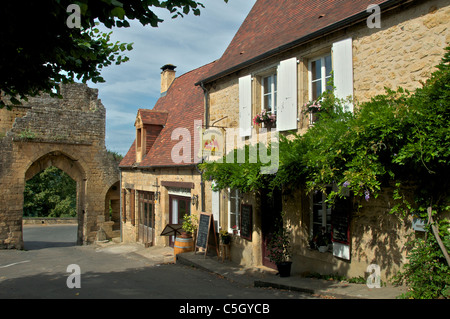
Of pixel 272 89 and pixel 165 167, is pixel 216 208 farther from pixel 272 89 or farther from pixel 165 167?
pixel 272 89

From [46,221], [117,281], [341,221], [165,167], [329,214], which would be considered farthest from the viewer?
[46,221]

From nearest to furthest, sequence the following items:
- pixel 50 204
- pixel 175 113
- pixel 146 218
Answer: pixel 175 113
pixel 146 218
pixel 50 204

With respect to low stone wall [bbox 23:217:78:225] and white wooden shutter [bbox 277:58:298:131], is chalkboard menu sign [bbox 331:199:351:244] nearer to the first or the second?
white wooden shutter [bbox 277:58:298:131]

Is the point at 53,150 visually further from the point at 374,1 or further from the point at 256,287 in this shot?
the point at 374,1

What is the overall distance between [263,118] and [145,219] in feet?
27.8

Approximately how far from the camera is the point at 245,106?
8922 mm

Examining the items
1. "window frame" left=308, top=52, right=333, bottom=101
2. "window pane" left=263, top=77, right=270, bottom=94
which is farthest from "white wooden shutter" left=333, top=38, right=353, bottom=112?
"window pane" left=263, top=77, right=270, bottom=94

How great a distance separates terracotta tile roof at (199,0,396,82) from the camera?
A: 6.94 metres

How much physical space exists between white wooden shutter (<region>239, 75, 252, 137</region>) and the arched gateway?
10972mm

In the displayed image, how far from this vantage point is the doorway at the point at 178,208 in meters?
12.1

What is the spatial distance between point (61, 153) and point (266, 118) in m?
12.5

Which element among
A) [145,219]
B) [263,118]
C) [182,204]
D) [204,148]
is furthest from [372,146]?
[145,219]

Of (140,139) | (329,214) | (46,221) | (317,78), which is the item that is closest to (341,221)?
(329,214)
